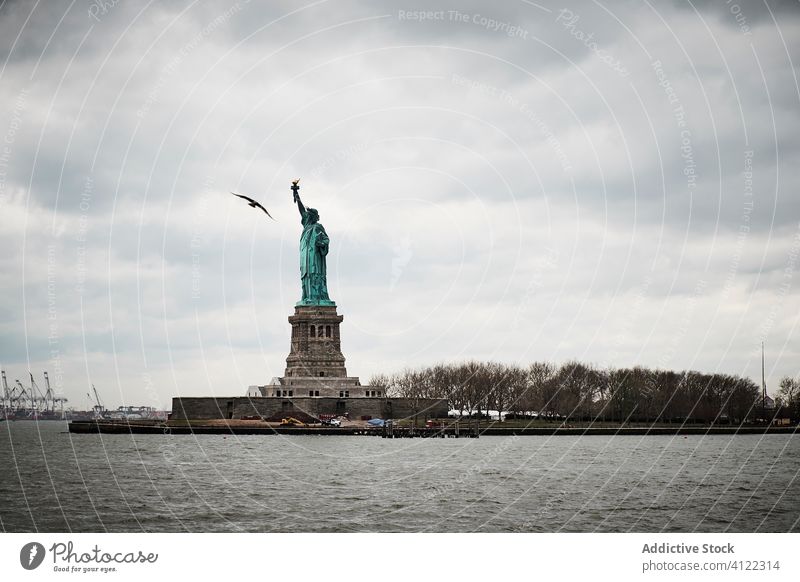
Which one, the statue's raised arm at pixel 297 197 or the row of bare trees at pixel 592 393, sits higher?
the statue's raised arm at pixel 297 197

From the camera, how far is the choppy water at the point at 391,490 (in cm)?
4684

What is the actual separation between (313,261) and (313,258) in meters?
0.40

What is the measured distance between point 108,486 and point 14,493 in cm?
556

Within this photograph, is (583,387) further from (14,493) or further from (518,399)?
(14,493)

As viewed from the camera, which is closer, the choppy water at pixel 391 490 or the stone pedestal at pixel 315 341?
the choppy water at pixel 391 490

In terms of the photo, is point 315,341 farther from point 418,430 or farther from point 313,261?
point 418,430

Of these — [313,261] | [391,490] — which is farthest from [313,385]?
[391,490]

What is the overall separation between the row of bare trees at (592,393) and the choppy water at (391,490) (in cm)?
5774

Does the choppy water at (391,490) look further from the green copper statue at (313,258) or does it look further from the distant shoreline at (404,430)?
the green copper statue at (313,258)

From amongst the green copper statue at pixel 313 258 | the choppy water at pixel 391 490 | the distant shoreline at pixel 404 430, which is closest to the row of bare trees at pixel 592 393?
the distant shoreline at pixel 404 430

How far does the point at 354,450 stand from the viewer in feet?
313

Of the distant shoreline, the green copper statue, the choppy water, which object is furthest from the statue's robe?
the choppy water

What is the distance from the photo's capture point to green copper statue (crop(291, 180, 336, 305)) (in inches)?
5325
